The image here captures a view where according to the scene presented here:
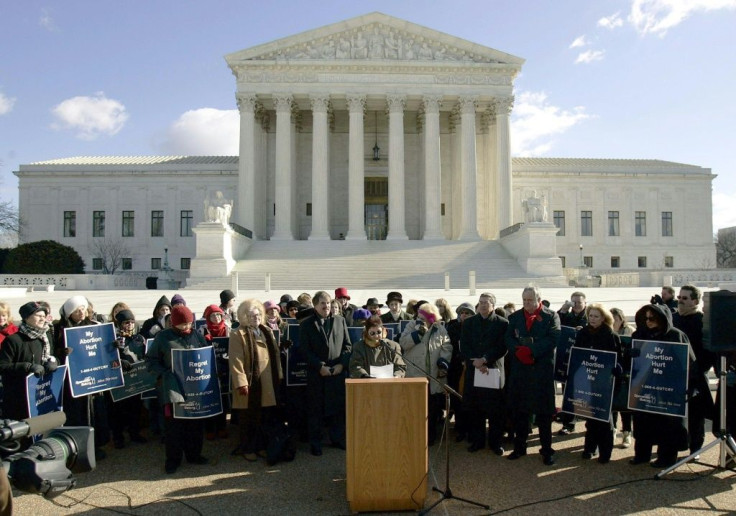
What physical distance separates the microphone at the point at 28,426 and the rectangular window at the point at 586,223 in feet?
182

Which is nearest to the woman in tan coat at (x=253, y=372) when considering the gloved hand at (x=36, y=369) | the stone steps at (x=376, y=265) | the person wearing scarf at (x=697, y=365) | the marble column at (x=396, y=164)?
the gloved hand at (x=36, y=369)

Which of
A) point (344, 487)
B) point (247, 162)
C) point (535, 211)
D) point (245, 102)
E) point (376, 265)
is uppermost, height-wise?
point (245, 102)

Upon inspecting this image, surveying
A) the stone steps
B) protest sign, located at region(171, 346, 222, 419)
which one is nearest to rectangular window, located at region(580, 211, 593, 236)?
the stone steps

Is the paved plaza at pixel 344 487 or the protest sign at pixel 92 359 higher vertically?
the protest sign at pixel 92 359

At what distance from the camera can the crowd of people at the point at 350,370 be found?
6.47m

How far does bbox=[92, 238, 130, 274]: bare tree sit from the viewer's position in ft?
164

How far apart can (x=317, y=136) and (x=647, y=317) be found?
3797 centimetres

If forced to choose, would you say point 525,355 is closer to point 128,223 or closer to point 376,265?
point 376,265

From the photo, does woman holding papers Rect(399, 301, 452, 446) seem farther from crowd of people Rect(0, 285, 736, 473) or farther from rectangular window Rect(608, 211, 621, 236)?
rectangular window Rect(608, 211, 621, 236)

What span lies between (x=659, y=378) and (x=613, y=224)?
52375 millimetres

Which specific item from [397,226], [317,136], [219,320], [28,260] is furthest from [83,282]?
[219,320]

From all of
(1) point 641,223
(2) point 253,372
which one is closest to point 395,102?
(1) point 641,223

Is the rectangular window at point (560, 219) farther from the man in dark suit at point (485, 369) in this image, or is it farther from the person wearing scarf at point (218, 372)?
the person wearing scarf at point (218, 372)

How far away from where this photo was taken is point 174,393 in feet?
21.3
